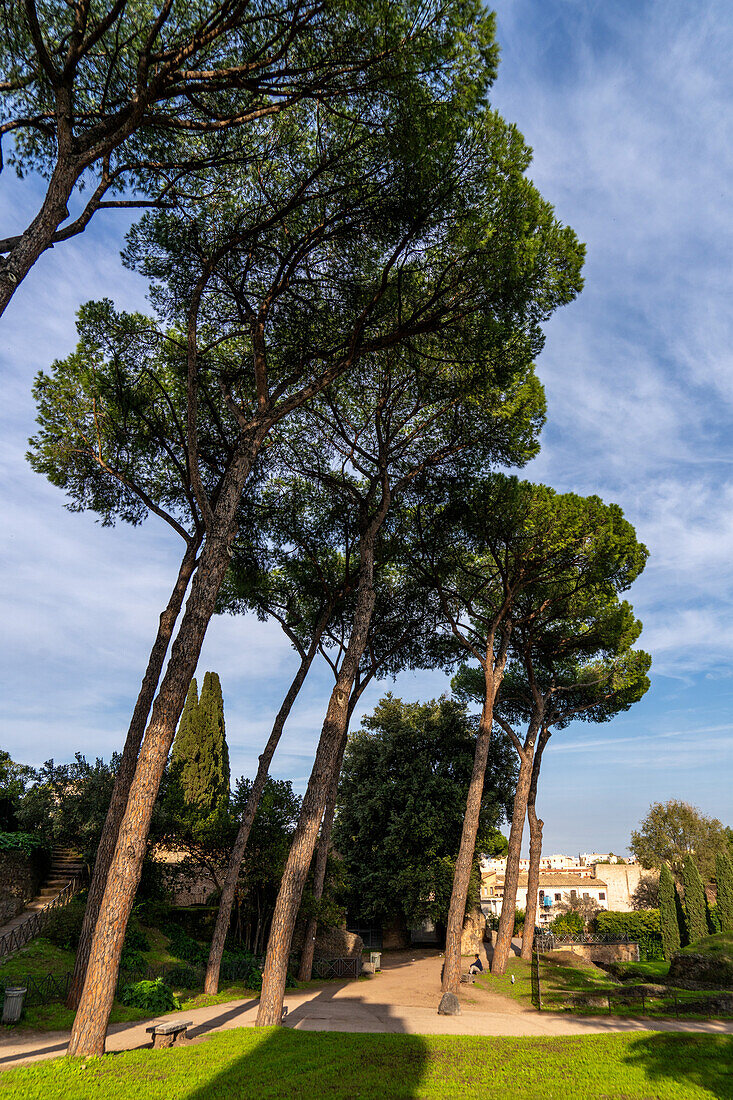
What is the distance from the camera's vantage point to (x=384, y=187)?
32.1 ft

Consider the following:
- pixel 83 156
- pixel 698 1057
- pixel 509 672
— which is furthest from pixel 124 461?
pixel 509 672

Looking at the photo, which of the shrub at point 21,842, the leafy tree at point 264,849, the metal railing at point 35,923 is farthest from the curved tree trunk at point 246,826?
the shrub at point 21,842

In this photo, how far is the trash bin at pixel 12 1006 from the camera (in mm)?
9242

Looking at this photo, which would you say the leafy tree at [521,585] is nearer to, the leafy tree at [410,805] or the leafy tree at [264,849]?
the leafy tree at [410,805]

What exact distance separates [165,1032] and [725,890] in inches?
1171

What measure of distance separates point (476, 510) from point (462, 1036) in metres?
11.9

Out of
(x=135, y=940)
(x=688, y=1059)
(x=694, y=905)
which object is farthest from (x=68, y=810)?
(x=694, y=905)

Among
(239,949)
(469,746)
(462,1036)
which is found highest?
(469,746)

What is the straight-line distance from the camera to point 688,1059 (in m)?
8.73

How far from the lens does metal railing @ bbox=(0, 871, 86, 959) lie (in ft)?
44.3

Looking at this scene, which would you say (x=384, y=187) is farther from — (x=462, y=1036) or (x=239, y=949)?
(x=239, y=949)

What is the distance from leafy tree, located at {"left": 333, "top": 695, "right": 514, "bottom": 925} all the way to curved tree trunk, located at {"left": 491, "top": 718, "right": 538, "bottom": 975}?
297 centimetres

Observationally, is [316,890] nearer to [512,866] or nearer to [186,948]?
[186,948]

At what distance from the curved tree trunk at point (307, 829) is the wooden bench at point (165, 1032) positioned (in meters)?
1.32
